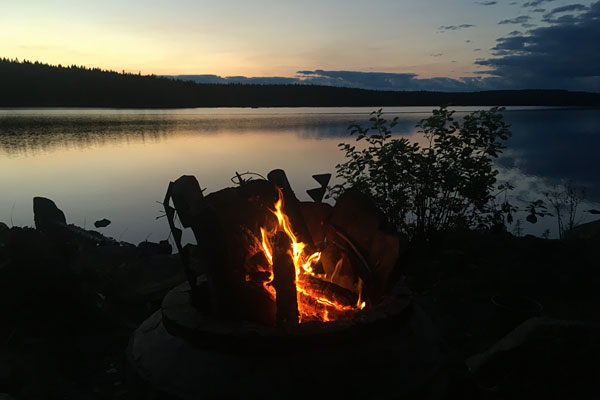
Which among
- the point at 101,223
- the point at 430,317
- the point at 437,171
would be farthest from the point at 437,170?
the point at 101,223

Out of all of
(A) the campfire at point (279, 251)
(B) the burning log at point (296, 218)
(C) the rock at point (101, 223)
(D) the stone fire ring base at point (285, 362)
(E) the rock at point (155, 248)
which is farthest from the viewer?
(C) the rock at point (101, 223)

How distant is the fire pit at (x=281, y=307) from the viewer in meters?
2.54

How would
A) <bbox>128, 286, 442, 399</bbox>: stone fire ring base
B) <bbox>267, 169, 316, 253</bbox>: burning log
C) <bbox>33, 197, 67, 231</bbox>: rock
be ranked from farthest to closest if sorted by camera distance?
<bbox>33, 197, 67, 231</bbox>: rock, <bbox>267, 169, 316, 253</bbox>: burning log, <bbox>128, 286, 442, 399</bbox>: stone fire ring base

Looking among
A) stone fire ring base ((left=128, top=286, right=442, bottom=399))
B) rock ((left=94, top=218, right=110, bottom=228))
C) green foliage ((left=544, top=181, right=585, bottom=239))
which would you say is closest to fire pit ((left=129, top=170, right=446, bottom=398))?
stone fire ring base ((left=128, top=286, right=442, bottom=399))

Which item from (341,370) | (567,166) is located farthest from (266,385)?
(567,166)

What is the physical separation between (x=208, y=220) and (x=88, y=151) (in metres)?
28.9

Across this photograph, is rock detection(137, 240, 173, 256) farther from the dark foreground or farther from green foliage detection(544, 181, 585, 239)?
green foliage detection(544, 181, 585, 239)

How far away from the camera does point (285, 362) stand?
2.53 metres

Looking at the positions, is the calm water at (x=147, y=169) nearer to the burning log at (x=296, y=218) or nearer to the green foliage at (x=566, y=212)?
the green foliage at (x=566, y=212)

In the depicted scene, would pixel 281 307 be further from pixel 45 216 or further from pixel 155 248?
pixel 45 216

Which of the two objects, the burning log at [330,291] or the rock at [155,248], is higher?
the burning log at [330,291]

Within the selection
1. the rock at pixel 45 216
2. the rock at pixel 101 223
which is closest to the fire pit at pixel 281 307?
the rock at pixel 45 216

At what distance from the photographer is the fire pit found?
2.54 metres

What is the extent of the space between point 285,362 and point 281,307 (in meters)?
0.45
